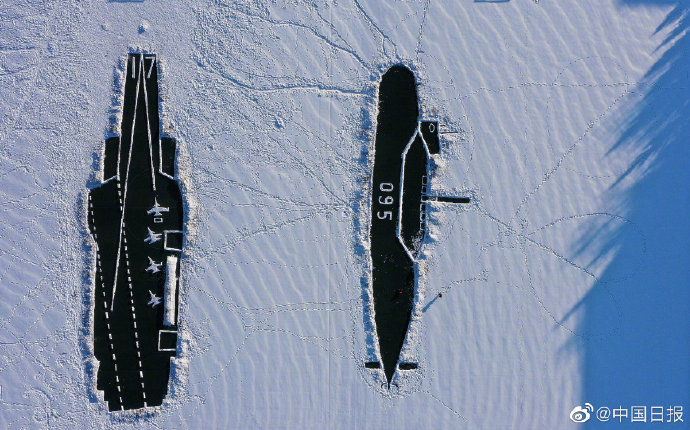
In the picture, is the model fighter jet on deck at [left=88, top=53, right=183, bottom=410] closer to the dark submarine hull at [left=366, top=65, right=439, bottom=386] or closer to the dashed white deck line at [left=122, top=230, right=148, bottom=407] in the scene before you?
the dashed white deck line at [left=122, top=230, right=148, bottom=407]

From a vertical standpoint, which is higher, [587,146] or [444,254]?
[587,146]

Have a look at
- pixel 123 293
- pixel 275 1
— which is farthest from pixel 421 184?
pixel 123 293

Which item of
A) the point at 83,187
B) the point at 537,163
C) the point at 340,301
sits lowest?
the point at 340,301

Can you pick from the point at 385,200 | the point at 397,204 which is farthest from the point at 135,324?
the point at 397,204

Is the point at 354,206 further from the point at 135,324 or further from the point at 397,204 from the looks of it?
→ the point at 135,324

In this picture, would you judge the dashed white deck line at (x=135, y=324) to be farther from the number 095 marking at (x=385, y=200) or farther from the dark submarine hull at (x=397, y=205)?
the number 095 marking at (x=385, y=200)

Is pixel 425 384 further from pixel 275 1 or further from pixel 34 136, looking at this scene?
pixel 34 136
